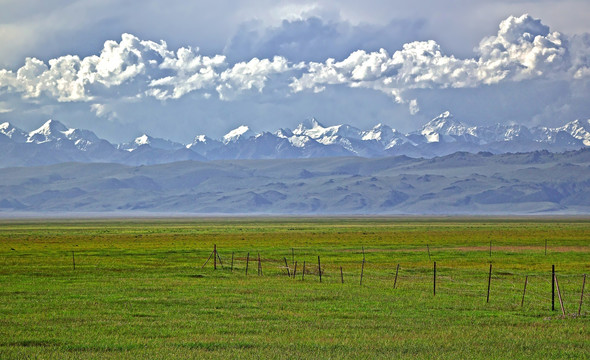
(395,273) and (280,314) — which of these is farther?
(395,273)

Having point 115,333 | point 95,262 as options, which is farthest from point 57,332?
point 95,262

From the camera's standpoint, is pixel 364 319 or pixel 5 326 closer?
pixel 5 326

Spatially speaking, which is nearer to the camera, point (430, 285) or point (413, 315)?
point (413, 315)

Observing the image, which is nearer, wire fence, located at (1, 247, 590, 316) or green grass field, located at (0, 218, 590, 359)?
green grass field, located at (0, 218, 590, 359)

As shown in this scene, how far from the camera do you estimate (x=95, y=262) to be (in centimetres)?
6956

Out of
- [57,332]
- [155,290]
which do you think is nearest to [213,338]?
[57,332]

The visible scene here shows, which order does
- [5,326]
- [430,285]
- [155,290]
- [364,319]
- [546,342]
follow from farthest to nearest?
[430,285] < [155,290] < [364,319] < [5,326] < [546,342]

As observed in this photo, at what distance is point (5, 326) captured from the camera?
30328 millimetres

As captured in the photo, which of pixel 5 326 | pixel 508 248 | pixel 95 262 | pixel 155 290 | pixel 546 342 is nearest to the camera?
pixel 546 342

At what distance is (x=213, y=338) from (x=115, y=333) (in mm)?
3812

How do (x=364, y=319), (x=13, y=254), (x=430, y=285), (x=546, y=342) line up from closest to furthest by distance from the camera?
(x=546, y=342) → (x=364, y=319) → (x=430, y=285) → (x=13, y=254)

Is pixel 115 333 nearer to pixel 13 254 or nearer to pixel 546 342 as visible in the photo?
pixel 546 342

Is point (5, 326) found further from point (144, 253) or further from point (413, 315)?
point (144, 253)

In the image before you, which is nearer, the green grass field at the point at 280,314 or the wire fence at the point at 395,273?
the green grass field at the point at 280,314
